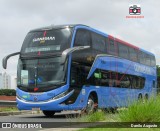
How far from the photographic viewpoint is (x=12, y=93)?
4962 centimetres

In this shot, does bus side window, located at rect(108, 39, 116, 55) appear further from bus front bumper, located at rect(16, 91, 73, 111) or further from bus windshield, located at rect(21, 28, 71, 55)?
bus front bumper, located at rect(16, 91, 73, 111)

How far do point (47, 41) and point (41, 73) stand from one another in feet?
4.92

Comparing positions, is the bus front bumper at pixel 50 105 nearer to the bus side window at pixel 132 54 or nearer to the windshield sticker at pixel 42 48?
the windshield sticker at pixel 42 48

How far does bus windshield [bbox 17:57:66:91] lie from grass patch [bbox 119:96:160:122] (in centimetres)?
630

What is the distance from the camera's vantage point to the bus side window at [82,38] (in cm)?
1749

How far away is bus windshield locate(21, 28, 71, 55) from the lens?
1708 cm

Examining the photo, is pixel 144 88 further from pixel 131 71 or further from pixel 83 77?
pixel 83 77

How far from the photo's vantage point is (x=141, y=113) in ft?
33.8

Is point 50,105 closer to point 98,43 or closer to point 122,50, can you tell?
point 98,43

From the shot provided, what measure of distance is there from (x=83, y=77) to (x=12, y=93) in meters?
33.1

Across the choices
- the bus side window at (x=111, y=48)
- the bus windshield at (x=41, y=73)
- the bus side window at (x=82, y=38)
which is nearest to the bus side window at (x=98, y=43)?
the bus side window at (x=82, y=38)

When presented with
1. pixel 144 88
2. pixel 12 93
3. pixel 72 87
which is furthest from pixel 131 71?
pixel 12 93

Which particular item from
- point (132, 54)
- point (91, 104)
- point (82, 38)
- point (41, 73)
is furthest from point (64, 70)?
point (132, 54)

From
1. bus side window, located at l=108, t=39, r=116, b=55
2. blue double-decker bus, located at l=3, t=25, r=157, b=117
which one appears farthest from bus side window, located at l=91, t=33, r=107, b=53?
bus side window, located at l=108, t=39, r=116, b=55
